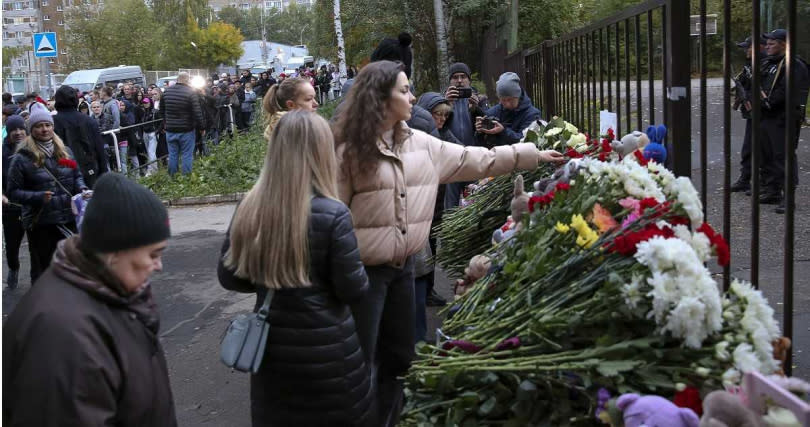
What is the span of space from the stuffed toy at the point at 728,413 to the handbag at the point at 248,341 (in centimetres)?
182

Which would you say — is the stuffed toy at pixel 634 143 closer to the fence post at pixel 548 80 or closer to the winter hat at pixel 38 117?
the fence post at pixel 548 80

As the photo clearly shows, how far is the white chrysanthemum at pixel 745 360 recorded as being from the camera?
2.27m

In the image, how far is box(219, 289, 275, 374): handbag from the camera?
3.34 meters

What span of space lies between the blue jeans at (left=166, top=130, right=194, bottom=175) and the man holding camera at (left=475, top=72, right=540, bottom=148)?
8894mm

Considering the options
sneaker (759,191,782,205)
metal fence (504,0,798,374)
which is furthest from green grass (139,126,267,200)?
metal fence (504,0,798,374)

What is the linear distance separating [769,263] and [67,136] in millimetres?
7694

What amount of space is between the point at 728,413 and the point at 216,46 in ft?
316

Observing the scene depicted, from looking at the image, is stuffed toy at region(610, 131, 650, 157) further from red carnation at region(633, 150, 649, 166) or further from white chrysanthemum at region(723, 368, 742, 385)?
white chrysanthemum at region(723, 368, 742, 385)

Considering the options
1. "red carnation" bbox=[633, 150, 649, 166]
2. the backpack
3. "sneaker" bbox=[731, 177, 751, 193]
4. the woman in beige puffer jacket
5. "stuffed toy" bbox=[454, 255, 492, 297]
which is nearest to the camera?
"red carnation" bbox=[633, 150, 649, 166]

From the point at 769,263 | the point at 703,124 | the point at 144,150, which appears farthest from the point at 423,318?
the point at 144,150

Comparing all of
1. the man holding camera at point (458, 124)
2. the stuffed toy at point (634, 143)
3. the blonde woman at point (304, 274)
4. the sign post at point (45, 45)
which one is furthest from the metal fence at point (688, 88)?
the sign post at point (45, 45)

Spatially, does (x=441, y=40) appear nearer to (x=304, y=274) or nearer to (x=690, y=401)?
(x=304, y=274)

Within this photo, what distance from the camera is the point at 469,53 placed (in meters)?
30.3

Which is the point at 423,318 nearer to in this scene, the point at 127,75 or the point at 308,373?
the point at 308,373
